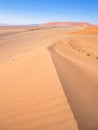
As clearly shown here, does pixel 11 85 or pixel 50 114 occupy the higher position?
pixel 50 114

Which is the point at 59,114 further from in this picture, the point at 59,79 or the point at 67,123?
the point at 59,79

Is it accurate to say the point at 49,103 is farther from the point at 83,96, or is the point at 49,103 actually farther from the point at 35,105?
the point at 83,96

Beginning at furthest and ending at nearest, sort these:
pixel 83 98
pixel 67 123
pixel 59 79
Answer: pixel 59 79
pixel 83 98
pixel 67 123

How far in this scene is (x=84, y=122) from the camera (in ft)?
12.5

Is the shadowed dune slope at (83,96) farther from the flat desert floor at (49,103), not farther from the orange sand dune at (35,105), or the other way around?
the orange sand dune at (35,105)

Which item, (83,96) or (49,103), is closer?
(49,103)

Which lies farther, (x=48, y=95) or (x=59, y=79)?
(x=59, y=79)

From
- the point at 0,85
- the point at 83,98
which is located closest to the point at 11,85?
the point at 0,85

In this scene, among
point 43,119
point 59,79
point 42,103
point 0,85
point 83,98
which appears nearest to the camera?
point 43,119

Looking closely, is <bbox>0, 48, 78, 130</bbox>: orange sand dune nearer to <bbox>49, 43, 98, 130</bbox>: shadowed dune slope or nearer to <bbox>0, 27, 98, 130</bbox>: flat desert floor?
<bbox>0, 27, 98, 130</bbox>: flat desert floor

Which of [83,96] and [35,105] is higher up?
[35,105]

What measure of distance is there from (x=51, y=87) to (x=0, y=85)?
2048mm

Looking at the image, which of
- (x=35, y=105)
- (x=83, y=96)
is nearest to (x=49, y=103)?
(x=35, y=105)

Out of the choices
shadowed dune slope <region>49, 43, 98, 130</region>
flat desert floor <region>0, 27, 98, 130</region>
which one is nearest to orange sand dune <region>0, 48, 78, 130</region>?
flat desert floor <region>0, 27, 98, 130</region>
